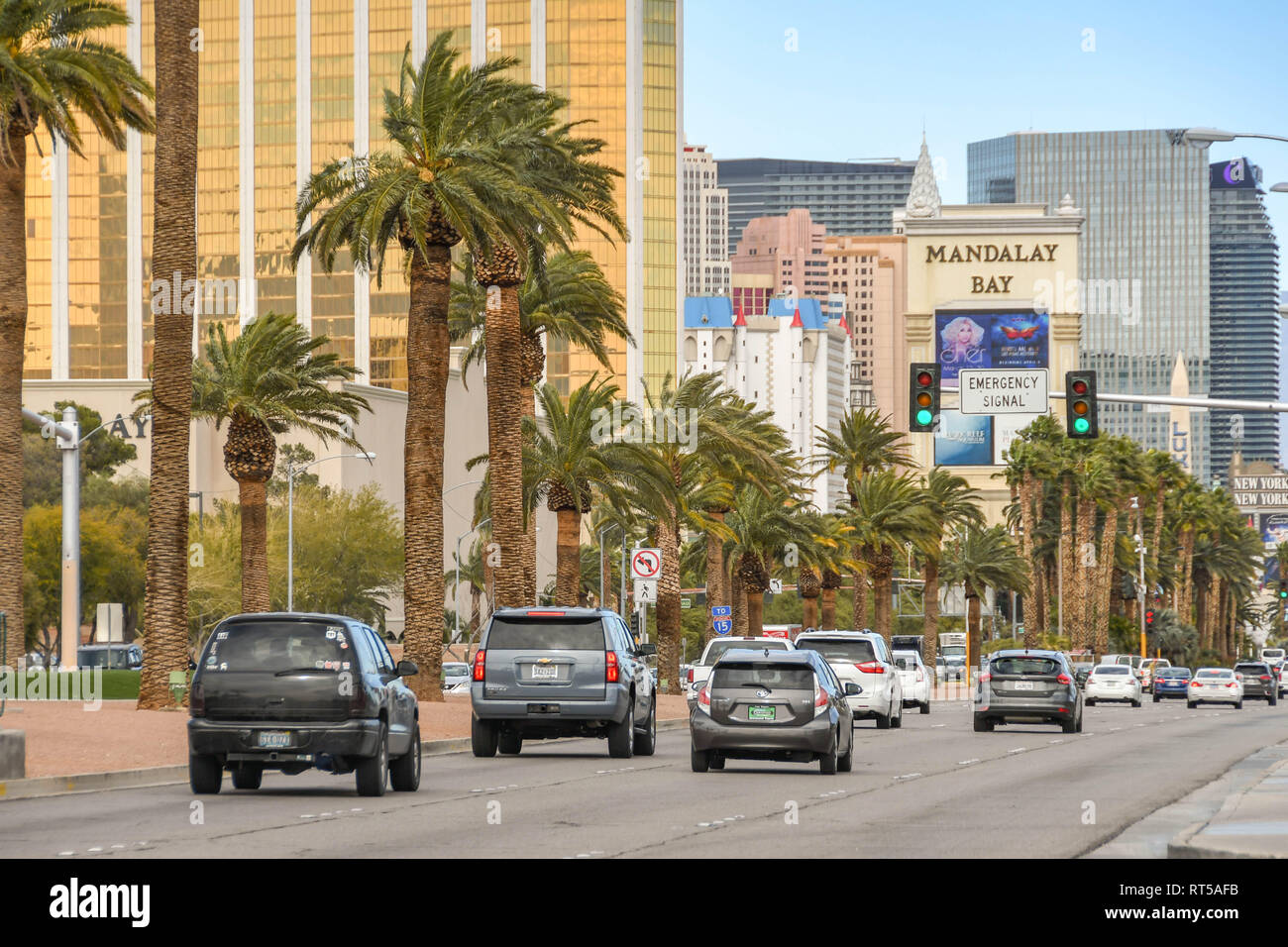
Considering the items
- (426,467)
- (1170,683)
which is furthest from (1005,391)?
(1170,683)

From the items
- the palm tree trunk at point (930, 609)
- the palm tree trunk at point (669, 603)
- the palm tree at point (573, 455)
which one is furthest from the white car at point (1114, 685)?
the palm tree trunk at point (930, 609)

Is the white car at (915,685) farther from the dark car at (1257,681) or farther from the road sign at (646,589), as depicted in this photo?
A: the dark car at (1257,681)

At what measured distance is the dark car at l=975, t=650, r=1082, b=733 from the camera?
128ft

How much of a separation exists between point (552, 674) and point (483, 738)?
1919mm

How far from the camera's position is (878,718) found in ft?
136

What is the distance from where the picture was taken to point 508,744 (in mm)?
30641

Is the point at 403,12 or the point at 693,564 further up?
the point at 403,12

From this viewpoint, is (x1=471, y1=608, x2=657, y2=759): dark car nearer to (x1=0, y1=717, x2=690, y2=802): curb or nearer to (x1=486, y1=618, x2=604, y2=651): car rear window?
(x1=486, y1=618, x2=604, y2=651): car rear window

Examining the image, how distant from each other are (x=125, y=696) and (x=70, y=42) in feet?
68.3

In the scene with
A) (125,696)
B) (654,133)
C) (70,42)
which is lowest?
(125,696)

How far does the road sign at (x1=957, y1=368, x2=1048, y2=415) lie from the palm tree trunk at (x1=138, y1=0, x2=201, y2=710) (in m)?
15.3
